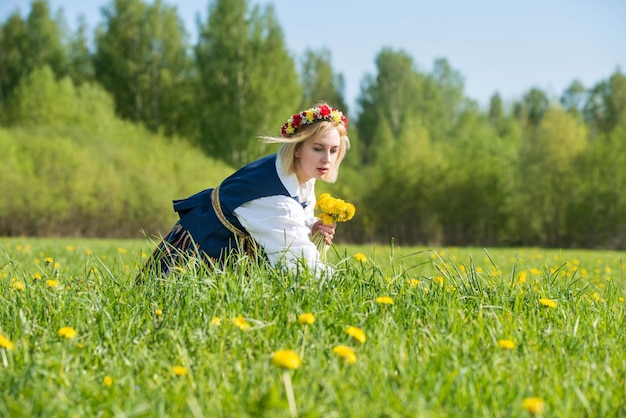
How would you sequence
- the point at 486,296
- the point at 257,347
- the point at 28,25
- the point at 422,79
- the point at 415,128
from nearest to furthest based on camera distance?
the point at 257,347, the point at 486,296, the point at 415,128, the point at 28,25, the point at 422,79

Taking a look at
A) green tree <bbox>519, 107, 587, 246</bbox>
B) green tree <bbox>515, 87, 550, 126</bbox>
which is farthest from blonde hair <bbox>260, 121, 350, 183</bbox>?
green tree <bbox>515, 87, 550, 126</bbox>

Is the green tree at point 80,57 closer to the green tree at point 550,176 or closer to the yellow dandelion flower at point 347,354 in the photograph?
the green tree at point 550,176

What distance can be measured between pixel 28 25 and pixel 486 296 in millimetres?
39455

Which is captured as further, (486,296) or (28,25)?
(28,25)

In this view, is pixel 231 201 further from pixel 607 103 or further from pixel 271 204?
pixel 607 103

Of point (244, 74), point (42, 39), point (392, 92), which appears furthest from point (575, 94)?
point (42, 39)

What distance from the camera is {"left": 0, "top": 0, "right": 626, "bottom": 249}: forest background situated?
953 inches

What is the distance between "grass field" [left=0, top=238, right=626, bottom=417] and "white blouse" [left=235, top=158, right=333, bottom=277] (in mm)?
285

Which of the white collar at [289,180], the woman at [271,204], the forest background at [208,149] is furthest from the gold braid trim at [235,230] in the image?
the forest background at [208,149]

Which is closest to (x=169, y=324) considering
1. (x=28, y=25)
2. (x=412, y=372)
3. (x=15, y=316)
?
(x=15, y=316)

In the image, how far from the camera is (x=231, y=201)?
3564 millimetres

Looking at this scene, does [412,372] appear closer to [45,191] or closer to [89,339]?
[89,339]

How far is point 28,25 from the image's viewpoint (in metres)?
36.4

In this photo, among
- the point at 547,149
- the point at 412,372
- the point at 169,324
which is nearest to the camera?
the point at 412,372
